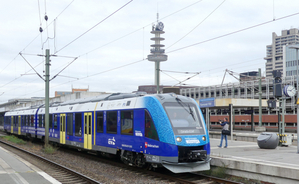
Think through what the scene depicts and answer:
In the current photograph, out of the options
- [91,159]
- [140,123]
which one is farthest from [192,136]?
[91,159]

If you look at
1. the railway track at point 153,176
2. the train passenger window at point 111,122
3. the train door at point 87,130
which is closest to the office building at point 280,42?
the train door at point 87,130

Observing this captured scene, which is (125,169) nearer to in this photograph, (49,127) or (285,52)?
(49,127)

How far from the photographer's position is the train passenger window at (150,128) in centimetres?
1122

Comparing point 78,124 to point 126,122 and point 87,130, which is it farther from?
point 126,122

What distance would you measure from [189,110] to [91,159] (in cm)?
653

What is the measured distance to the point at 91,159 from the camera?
16.2m

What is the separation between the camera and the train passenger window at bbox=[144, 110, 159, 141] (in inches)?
442

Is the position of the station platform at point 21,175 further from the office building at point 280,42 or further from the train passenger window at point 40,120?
the office building at point 280,42

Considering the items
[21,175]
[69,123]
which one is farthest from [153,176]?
Result: [69,123]

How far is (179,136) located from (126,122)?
2735 millimetres

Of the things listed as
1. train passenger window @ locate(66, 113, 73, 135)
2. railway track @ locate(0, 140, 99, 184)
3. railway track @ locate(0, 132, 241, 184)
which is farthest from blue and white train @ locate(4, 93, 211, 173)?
railway track @ locate(0, 140, 99, 184)

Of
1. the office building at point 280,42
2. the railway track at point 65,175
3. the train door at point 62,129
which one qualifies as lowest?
the railway track at point 65,175

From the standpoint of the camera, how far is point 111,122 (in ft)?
45.5

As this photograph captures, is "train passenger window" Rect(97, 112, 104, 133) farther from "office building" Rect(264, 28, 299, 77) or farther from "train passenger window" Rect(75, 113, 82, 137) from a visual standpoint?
"office building" Rect(264, 28, 299, 77)
